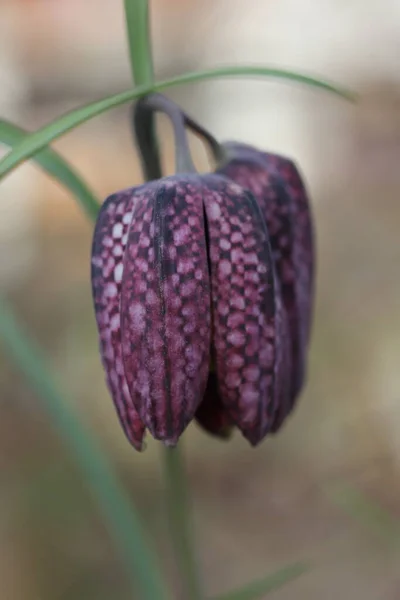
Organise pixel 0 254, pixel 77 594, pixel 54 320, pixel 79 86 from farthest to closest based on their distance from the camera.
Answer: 1. pixel 79 86
2. pixel 0 254
3. pixel 54 320
4. pixel 77 594

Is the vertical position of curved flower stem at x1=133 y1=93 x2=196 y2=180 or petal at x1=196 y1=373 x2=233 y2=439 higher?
curved flower stem at x1=133 y1=93 x2=196 y2=180

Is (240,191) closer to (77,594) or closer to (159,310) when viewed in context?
(159,310)

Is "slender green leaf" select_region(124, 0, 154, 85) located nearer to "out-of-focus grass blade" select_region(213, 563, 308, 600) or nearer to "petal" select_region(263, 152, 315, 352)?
"petal" select_region(263, 152, 315, 352)

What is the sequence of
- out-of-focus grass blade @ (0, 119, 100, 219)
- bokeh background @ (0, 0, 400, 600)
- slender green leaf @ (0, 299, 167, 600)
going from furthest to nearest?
bokeh background @ (0, 0, 400, 600), slender green leaf @ (0, 299, 167, 600), out-of-focus grass blade @ (0, 119, 100, 219)

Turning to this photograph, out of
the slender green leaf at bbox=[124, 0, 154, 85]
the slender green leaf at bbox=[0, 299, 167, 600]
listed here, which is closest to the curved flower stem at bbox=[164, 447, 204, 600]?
the slender green leaf at bbox=[0, 299, 167, 600]

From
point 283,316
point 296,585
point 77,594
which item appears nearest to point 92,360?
point 77,594

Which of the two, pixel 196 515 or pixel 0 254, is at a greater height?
pixel 0 254

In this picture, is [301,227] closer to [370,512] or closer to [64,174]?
[64,174]

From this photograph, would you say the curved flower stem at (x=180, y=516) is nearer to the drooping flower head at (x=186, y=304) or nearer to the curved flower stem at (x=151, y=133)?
the drooping flower head at (x=186, y=304)
